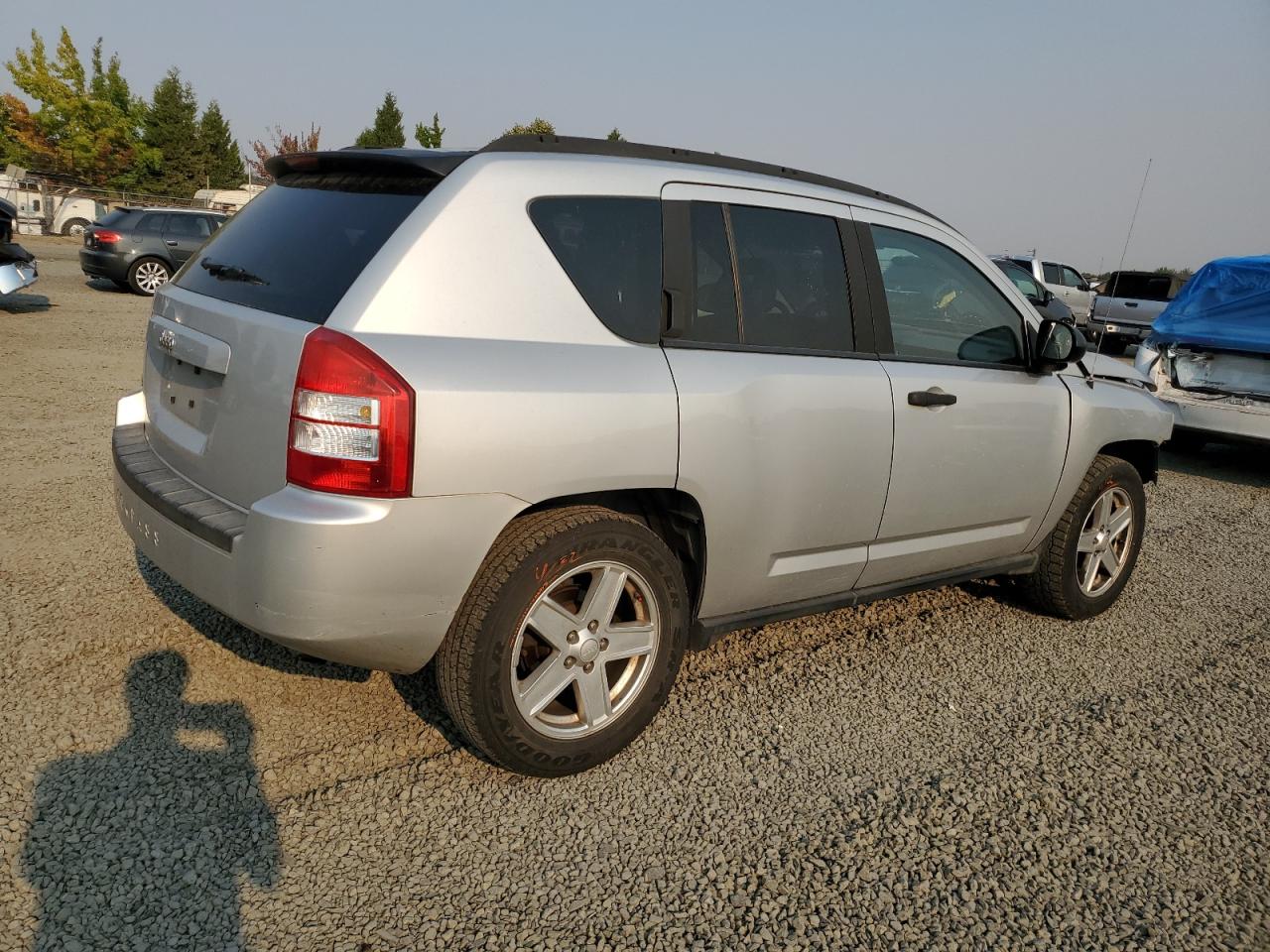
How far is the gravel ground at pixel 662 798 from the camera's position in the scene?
2340 millimetres

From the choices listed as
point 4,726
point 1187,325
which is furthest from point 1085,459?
point 1187,325

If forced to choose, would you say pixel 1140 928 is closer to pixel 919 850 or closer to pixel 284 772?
pixel 919 850

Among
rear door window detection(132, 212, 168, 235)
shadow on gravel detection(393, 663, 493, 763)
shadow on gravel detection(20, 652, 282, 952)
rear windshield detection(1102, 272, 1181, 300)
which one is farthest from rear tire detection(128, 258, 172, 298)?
rear windshield detection(1102, 272, 1181, 300)

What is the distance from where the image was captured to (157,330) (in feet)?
10.2

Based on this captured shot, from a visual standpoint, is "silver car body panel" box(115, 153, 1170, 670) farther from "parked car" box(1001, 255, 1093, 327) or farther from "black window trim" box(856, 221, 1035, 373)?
"parked car" box(1001, 255, 1093, 327)

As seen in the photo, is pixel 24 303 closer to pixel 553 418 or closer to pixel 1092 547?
pixel 553 418

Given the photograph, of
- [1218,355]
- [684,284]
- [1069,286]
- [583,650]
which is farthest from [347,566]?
[1069,286]

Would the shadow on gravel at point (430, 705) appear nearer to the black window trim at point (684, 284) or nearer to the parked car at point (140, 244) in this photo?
the black window trim at point (684, 284)

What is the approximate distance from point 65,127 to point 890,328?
52.7 metres

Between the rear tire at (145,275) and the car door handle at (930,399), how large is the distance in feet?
53.6

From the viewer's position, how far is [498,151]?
2.77 metres

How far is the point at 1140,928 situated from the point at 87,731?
3.07m

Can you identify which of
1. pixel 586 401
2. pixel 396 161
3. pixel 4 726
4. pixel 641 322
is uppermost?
Answer: pixel 396 161

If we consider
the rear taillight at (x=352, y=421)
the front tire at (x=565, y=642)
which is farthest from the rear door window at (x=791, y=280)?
the rear taillight at (x=352, y=421)
